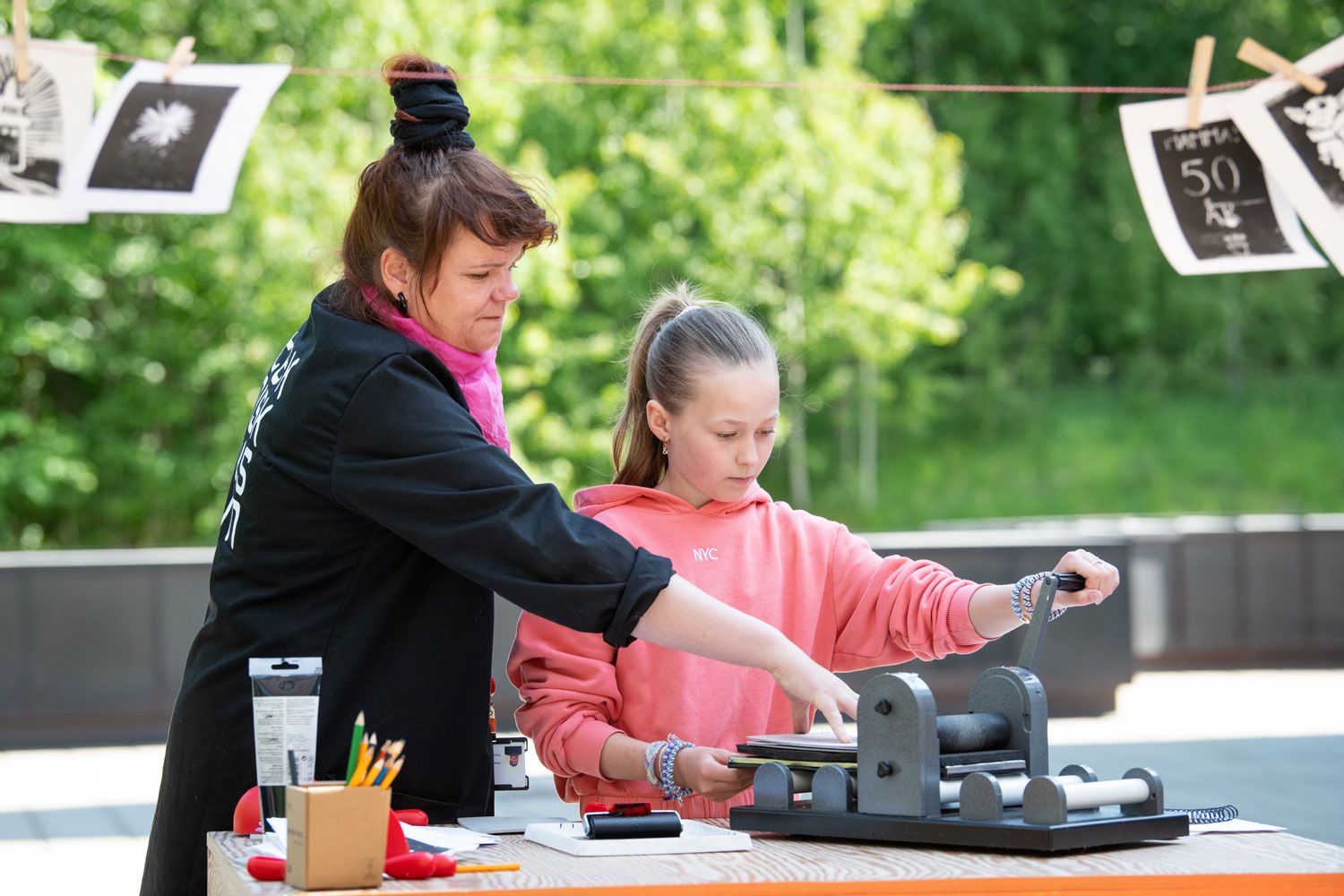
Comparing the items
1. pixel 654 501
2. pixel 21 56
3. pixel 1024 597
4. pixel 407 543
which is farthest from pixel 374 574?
pixel 21 56

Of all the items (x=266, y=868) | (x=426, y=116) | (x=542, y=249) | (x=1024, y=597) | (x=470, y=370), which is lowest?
(x=266, y=868)

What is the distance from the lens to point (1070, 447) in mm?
26766

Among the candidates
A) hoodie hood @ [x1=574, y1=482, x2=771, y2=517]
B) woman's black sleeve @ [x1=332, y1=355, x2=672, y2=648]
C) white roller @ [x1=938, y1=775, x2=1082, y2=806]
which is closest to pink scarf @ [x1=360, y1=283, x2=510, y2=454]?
woman's black sleeve @ [x1=332, y1=355, x2=672, y2=648]

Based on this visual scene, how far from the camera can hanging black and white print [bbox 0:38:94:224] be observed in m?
4.39

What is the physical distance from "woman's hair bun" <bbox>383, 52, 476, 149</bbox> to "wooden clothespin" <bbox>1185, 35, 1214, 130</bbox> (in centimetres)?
217

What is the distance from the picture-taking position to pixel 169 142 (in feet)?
14.7

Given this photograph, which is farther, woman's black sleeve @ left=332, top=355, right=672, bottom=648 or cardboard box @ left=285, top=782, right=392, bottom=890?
woman's black sleeve @ left=332, top=355, right=672, bottom=648

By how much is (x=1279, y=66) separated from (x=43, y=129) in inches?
123

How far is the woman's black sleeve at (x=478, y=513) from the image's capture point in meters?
2.14

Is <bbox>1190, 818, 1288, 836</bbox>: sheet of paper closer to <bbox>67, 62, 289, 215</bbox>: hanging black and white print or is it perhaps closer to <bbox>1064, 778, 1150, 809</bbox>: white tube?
<bbox>1064, 778, 1150, 809</bbox>: white tube

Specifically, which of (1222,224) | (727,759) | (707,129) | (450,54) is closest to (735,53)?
(707,129)

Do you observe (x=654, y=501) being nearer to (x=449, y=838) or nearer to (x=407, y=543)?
(x=407, y=543)

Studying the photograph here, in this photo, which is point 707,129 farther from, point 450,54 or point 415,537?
point 415,537

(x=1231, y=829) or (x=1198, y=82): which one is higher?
(x=1198, y=82)
